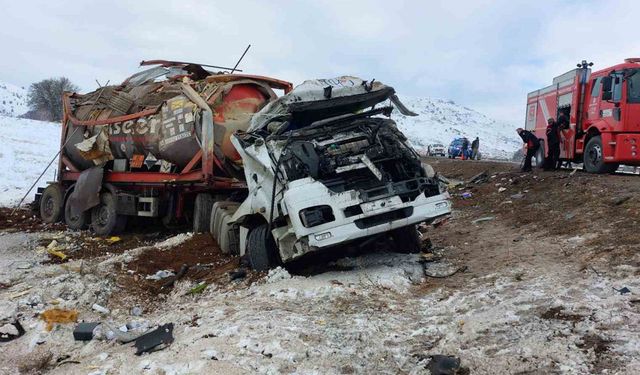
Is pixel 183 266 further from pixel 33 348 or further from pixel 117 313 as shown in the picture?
pixel 33 348

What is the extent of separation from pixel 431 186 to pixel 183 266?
310 cm

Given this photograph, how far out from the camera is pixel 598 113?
11.1 meters

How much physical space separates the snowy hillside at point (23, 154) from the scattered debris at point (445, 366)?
14.4 meters

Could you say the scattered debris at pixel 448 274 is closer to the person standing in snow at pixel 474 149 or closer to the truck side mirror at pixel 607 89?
the truck side mirror at pixel 607 89

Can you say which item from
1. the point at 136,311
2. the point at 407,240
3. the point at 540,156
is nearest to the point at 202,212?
the point at 136,311

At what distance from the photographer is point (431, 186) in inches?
225

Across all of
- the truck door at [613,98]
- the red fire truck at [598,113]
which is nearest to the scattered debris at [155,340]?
the red fire truck at [598,113]

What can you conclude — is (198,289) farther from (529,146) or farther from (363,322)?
(529,146)

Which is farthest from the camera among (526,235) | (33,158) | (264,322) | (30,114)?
(30,114)

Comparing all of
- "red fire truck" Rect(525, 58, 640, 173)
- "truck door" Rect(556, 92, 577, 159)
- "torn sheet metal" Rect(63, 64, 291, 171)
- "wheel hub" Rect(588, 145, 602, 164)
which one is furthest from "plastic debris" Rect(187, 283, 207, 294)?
"truck door" Rect(556, 92, 577, 159)

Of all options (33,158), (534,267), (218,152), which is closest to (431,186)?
(534,267)

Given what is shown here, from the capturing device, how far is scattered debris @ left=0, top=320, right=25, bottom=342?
14.5ft

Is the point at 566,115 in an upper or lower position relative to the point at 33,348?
upper

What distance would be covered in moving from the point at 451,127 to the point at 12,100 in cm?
6954
